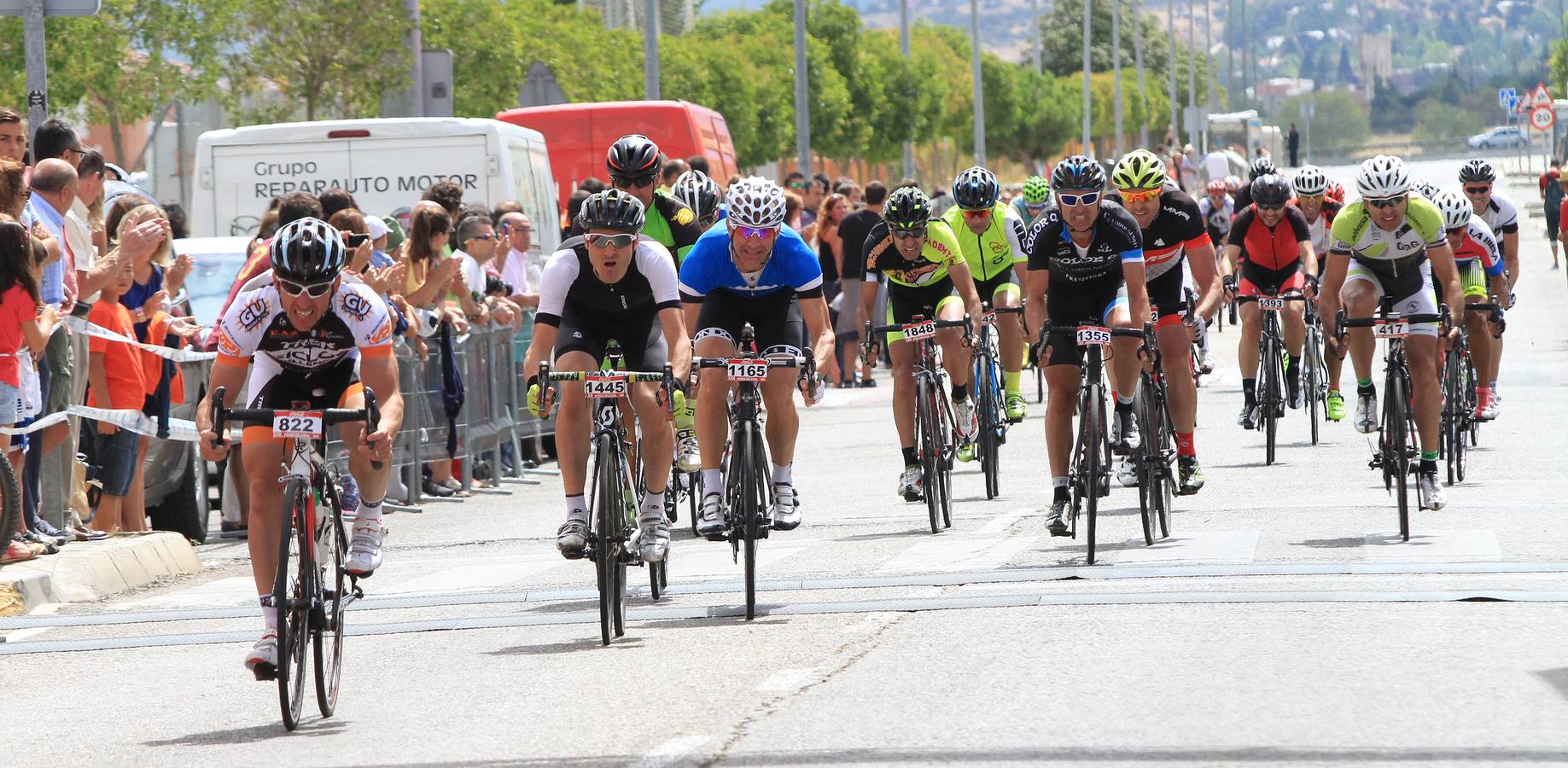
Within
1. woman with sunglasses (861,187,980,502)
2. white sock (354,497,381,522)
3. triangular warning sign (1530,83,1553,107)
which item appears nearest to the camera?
white sock (354,497,381,522)

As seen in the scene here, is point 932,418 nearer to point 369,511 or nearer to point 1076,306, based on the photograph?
point 1076,306

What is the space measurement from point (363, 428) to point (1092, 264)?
4.66 m

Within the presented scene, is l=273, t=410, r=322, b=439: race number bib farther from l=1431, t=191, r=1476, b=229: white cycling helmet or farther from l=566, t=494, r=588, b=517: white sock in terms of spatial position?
l=1431, t=191, r=1476, b=229: white cycling helmet

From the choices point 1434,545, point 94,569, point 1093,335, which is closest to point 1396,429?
point 1434,545

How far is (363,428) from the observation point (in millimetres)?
8227

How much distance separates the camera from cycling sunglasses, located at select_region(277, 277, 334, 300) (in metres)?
8.06

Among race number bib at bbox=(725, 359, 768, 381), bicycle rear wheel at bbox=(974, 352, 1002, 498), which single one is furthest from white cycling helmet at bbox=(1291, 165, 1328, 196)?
race number bib at bbox=(725, 359, 768, 381)

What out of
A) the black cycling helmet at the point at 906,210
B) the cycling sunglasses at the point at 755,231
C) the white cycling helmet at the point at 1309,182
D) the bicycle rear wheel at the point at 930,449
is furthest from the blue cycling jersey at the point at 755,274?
the white cycling helmet at the point at 1309,182

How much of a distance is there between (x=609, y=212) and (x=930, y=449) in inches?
152

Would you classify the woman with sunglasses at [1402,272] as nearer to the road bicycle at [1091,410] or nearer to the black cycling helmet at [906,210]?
the road bicycle at [1091,410]

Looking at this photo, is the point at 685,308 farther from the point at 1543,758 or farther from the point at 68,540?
the point at 1543,758

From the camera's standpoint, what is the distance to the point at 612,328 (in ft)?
33.3

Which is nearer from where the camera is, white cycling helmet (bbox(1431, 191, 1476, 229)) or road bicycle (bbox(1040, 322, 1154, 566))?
road bicycle (bbox(1040, 322, 1154, 566))

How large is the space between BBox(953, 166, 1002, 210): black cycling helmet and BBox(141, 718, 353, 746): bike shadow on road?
854 cm
